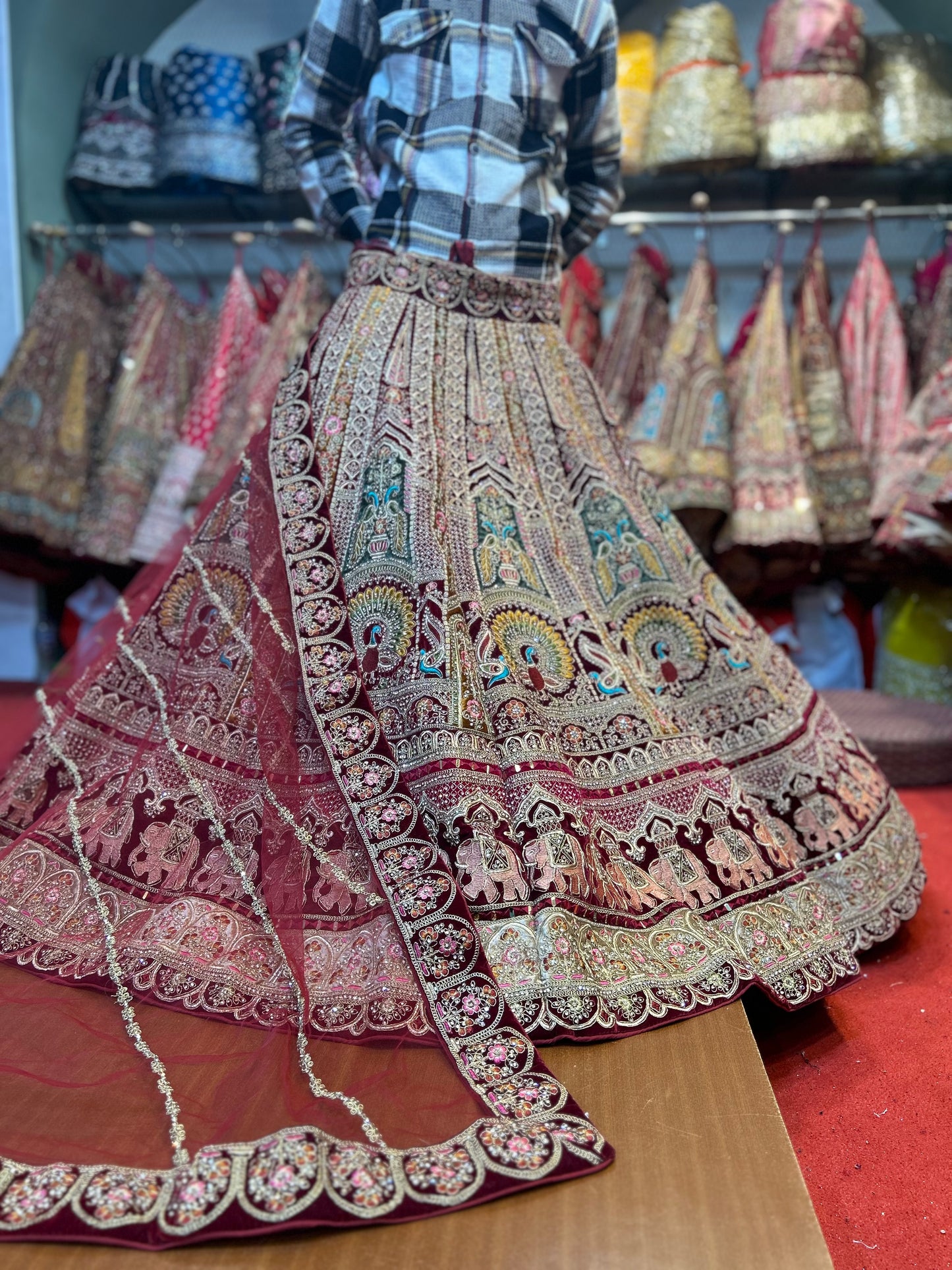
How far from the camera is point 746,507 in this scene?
2715 mm

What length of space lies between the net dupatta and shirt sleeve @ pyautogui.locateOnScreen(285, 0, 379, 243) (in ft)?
1.18

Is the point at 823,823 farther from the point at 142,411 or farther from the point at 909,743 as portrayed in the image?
the point at 142,411

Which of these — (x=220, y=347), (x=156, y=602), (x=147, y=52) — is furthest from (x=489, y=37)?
(x=147, y=52)

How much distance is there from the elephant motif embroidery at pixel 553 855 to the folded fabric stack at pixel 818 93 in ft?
8.55

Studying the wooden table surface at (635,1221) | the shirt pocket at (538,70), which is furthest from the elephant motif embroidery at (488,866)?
the shirt pocket at (538,70)

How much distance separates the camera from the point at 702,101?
9.80 feet

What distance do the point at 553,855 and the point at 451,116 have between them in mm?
1124

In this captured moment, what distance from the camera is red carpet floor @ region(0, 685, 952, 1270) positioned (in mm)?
902

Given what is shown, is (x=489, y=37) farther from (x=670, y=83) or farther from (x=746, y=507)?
(x=670, y=83)

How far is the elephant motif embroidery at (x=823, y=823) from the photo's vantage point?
53.8 inches

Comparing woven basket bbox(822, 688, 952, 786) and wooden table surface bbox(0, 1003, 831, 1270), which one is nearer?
wooden table surface bbox(0, 1003, 831, 1270)

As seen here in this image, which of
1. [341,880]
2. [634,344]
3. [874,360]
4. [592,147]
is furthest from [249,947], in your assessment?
[874,360]

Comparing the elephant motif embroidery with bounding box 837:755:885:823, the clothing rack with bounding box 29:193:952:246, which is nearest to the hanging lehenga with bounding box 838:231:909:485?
the clothing rack with bounding box 29:193:952:246

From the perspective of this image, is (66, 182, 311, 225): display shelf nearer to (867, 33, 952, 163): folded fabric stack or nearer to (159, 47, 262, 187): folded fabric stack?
(159, 47, 262, 187): folded fabric stack
